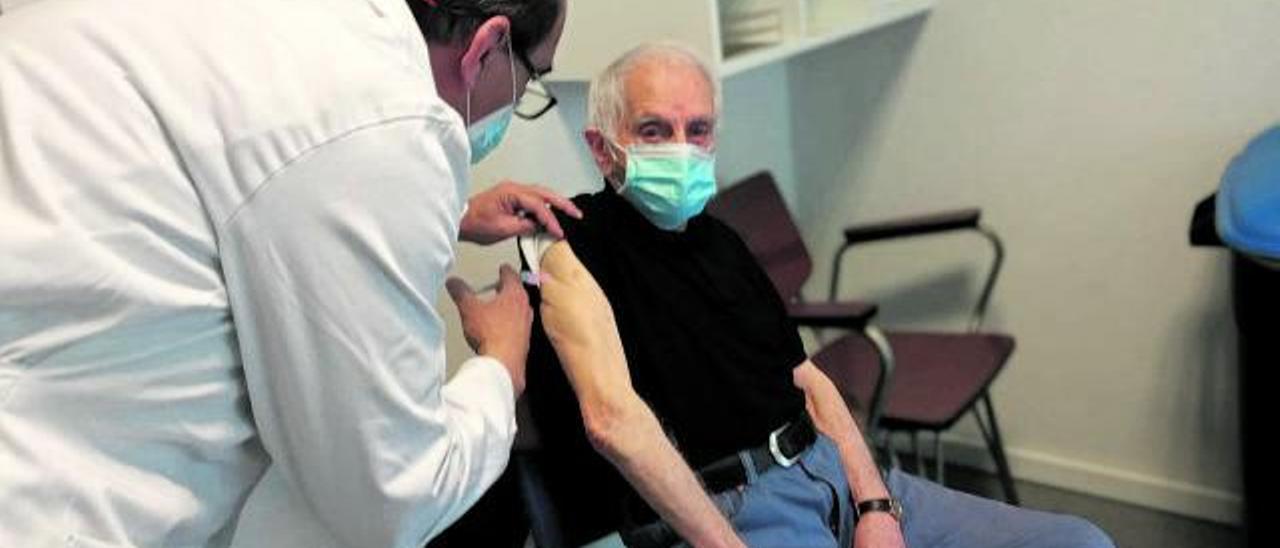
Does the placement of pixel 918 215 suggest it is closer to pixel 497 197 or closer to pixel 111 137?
pixel 497 197

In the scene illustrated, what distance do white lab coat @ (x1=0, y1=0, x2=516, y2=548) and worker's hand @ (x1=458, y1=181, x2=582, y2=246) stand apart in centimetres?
45

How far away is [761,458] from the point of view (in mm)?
1542

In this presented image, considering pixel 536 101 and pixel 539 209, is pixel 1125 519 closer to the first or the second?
pixel 536 101

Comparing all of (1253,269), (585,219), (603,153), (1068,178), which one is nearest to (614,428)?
(585,219)

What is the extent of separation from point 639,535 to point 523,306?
14.0 inches

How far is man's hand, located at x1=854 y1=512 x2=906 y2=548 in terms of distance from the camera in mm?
1531

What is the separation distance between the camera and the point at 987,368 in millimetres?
2318

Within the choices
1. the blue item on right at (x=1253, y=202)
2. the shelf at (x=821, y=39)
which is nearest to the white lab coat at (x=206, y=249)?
the shelf at (x=821, y=39)

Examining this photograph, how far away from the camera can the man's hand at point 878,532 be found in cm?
153

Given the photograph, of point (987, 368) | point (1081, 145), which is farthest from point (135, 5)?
point (1081, 145)

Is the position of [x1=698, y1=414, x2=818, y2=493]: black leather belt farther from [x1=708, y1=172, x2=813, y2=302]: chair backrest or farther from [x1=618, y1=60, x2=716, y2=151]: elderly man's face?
[x1=708, y1=172, x2=813, y2=302]: chair backrest

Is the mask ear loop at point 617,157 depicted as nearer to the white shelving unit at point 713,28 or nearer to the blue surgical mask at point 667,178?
the blue surgical mask at point 667,178

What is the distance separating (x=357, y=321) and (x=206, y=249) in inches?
5.1

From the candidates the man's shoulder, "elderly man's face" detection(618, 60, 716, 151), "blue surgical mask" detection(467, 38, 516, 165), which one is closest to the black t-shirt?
the man's shoulder
